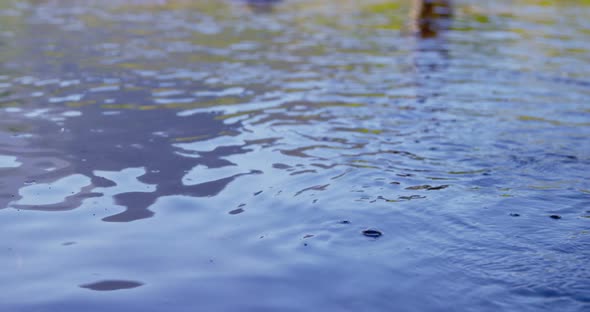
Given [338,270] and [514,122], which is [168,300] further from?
[514,122]

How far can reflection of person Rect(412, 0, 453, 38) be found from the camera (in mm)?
17641

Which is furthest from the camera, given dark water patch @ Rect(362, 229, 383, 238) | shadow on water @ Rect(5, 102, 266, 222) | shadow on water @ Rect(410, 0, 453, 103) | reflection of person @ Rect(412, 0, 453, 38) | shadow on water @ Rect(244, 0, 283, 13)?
shadow on water @ Rect(244, 0, 283, 13)

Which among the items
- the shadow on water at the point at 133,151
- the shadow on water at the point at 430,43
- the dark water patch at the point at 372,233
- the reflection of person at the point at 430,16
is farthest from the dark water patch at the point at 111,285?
the reflection of person at the point at 430,16

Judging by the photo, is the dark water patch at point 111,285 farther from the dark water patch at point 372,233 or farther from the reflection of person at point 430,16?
the reflection of person at point 430,16

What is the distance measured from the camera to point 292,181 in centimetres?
619

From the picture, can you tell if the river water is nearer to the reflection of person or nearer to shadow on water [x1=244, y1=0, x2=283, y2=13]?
the reflection of person

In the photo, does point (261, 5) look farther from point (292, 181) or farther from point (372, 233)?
point (372, 233)

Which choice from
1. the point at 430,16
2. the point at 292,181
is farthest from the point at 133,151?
the point at 430,16

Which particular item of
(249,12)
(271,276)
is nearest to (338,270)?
(271,276)

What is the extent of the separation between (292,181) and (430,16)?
15433mm

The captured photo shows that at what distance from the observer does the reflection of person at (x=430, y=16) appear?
57.9 feet

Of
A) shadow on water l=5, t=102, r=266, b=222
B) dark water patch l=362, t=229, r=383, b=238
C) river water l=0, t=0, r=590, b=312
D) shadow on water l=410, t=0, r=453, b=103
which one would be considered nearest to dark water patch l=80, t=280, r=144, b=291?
river water l=0, t=0, r=590, b=312

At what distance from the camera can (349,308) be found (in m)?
3.87

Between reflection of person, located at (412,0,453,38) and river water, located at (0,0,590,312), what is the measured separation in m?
4.26
